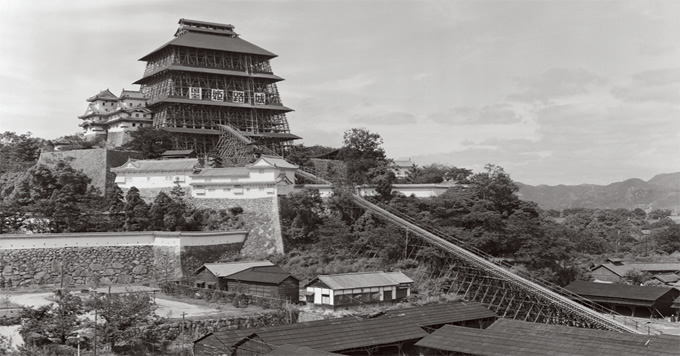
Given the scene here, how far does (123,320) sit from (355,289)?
10.6 m

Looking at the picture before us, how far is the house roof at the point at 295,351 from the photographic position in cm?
1894

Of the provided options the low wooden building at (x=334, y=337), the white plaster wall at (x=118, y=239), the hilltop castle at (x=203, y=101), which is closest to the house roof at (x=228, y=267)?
the white plaster wall at (x=118, y=239)

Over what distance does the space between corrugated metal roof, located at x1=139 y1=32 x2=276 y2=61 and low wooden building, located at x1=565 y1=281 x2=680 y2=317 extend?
116ft

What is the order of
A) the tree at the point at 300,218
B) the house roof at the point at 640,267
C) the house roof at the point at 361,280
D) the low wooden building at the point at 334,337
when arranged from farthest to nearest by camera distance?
the house roof at the point at 640,267 → the tree at the point at 300,218 → the house roof at the point at 361,280 → the low wooden building at the point at 334,337

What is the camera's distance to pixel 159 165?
42.1 meters

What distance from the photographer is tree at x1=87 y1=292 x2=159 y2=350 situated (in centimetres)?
2225

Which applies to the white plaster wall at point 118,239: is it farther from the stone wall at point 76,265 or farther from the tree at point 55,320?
the tree at point 55,320

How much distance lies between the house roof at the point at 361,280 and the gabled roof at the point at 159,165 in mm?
15865

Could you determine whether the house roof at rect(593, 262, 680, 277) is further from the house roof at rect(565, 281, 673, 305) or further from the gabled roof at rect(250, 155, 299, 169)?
the gabled roof at rect(250, 155, 299, 169)

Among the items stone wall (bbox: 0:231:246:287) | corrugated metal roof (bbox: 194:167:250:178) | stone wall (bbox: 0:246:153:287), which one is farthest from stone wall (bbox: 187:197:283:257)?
stone wall (bbox: 0:246:153:287)

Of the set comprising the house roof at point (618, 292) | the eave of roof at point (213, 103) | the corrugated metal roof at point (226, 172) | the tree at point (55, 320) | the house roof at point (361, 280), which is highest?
the eave of roof at point (213, 103)

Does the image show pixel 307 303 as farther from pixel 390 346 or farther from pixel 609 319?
pixel 609 319

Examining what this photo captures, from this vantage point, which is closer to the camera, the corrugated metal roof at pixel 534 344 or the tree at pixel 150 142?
the corrugated metal roof at pixel 534 344

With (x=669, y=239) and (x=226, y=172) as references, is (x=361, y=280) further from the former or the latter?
(x=669, y=239)
